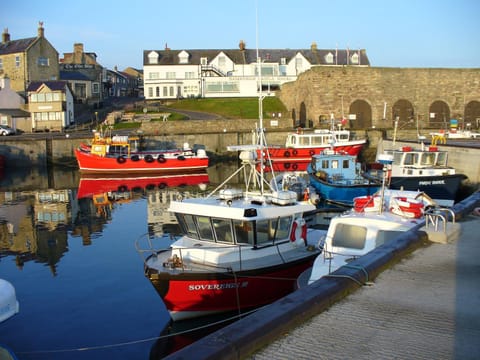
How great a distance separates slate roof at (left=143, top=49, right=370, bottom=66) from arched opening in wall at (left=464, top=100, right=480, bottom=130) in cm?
1603

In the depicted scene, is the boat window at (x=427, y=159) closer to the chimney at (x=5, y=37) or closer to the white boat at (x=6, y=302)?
the white boat at (x=6, y=302)

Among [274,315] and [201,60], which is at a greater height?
[201,60]

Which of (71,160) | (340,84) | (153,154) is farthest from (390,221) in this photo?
(340,84)

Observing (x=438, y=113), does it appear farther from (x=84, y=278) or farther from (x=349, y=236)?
(x=84, y=278)

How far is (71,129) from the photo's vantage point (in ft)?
155

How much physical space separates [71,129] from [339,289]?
44956 millimetres

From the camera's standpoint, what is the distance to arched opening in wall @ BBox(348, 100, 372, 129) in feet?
152

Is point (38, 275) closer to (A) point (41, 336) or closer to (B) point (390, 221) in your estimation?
(A) point (41, 336)

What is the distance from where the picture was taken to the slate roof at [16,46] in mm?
53188

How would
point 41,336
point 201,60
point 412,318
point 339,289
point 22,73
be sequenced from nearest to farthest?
point 412,318 < point 339,289 < point 41,336 < point 22,73 < point 201,60

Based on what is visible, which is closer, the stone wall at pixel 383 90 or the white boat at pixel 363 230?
the white boat at pixel 363 230

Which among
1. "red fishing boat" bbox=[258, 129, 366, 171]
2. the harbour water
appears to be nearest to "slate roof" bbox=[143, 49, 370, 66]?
"red fishing boat" bbox=[258, 129, 366, 171]

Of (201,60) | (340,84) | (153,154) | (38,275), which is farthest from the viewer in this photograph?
(201,60)

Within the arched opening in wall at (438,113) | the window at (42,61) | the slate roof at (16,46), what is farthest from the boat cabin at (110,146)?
the arched opening in wall at (438,113)
